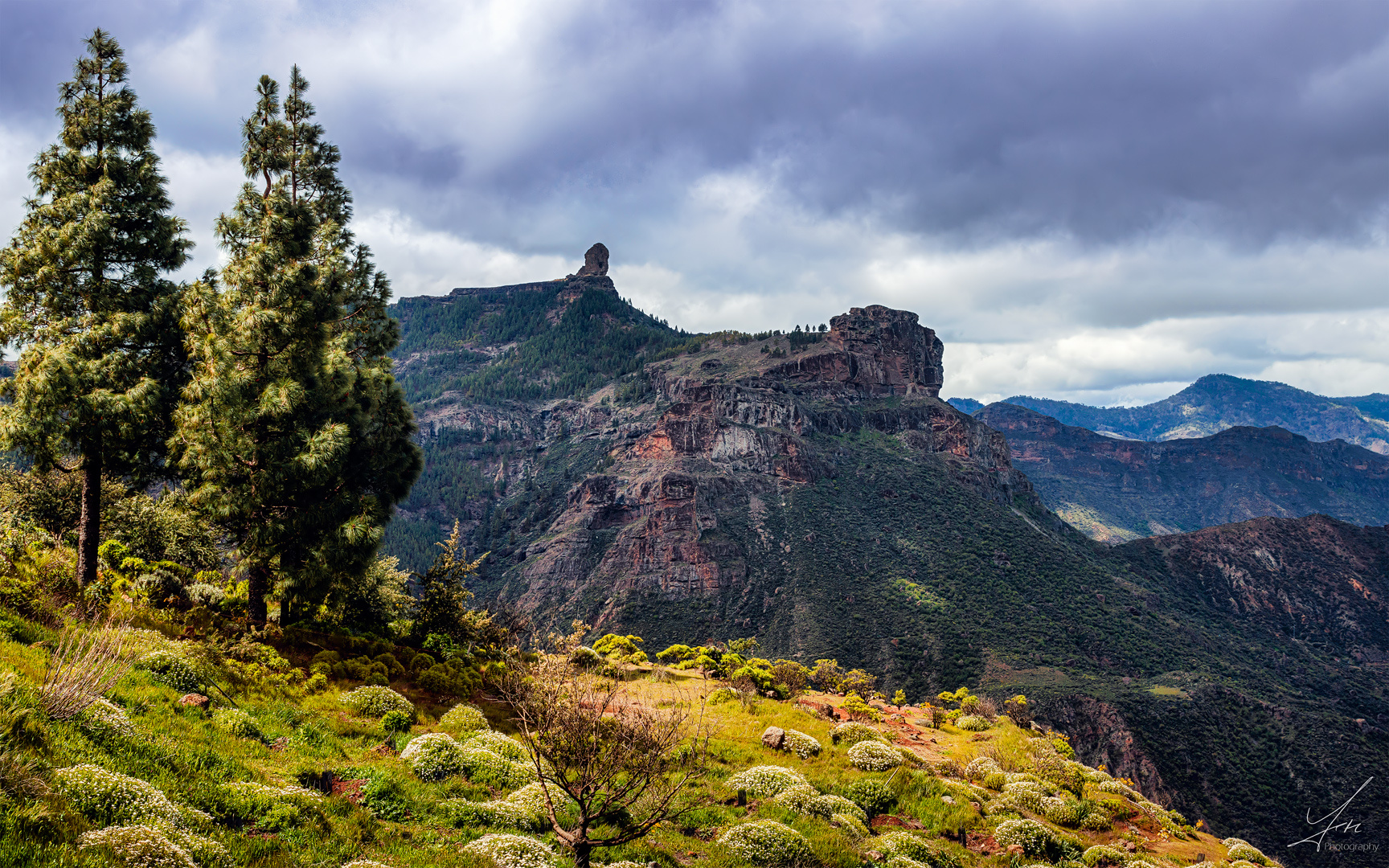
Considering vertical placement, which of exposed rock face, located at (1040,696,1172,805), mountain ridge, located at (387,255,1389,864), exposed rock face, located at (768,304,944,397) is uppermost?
exposed rock face, located at (768,304,944,397)

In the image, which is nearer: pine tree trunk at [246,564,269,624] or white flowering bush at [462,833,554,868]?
white flowering bush at [462,833,554,868]

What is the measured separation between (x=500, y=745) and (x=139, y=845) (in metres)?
9.47

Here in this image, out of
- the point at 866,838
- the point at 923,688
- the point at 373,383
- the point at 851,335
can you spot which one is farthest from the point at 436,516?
the point at 866,838

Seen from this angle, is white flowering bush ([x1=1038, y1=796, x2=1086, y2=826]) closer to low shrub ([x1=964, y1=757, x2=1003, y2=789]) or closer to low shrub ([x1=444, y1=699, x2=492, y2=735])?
low shrub ([x1=964, y1=757, x2=1003, y2=789])

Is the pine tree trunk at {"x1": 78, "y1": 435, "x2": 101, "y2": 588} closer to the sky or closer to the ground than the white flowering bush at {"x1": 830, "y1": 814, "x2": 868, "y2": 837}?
closer to the sky

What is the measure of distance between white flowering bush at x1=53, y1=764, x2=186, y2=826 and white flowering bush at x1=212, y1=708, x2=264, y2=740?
444cm

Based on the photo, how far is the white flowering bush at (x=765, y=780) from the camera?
1519 centimetres

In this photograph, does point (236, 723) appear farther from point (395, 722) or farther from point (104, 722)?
point (395, 722)

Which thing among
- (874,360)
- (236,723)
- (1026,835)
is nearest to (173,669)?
(236,723)

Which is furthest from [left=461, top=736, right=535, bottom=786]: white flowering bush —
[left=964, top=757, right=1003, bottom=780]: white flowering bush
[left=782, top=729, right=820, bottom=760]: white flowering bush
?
[left=964, top=757, right=1003, bottom=780]: white flowering bush

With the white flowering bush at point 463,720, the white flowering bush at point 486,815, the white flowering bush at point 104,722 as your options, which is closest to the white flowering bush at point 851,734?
the white flowering bush at point 463,720

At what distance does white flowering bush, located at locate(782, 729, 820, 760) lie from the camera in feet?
64.3

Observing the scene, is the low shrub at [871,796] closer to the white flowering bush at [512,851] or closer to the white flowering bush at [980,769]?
the white flowering bush at [980,769]

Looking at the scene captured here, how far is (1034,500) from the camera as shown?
159 meters
